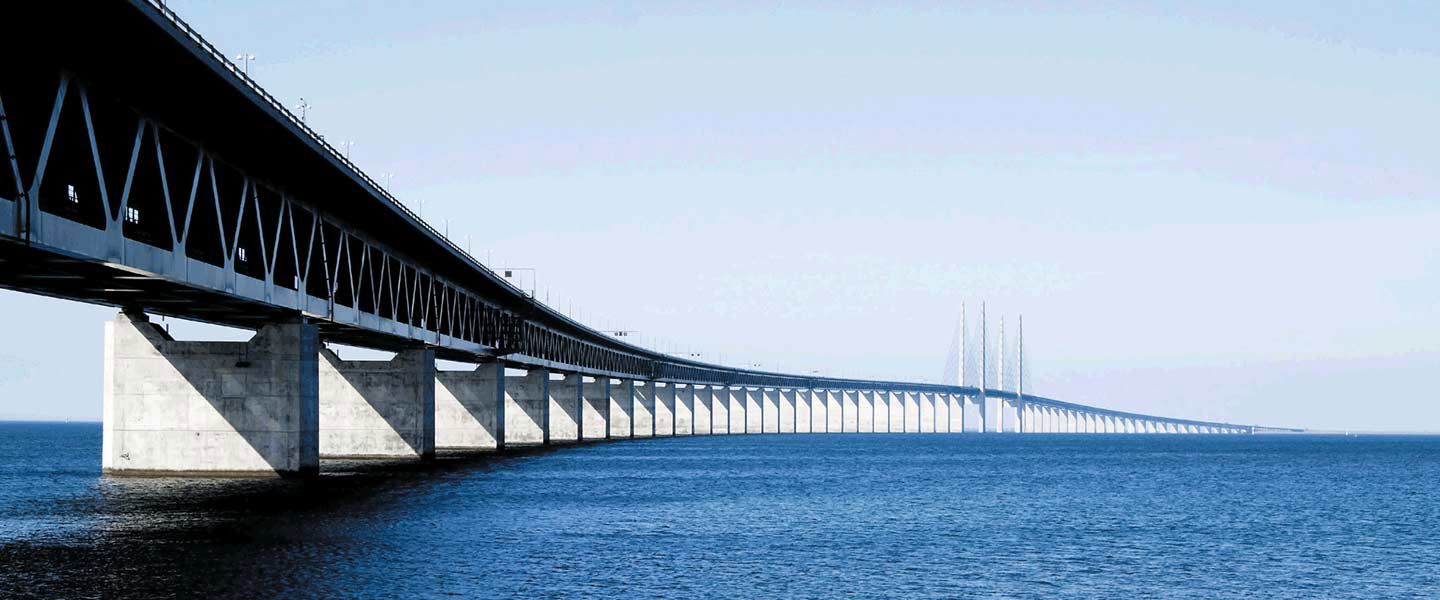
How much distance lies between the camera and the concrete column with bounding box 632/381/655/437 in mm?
185000

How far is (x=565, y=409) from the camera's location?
14312cm

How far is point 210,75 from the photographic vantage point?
3759 centimetres

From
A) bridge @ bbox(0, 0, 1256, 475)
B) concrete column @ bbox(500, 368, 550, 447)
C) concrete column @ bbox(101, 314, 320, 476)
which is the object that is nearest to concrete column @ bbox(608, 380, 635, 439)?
concrete column @ bbox(500, 368, 550, 447)

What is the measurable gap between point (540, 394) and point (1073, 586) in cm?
9501

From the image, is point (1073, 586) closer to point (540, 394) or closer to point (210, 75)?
point (210, 75)

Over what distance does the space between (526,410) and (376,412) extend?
3991cm

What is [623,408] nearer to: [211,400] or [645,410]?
[645,410]

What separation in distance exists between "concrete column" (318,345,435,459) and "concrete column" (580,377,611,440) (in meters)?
74.9

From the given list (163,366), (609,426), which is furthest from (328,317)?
(609,426)

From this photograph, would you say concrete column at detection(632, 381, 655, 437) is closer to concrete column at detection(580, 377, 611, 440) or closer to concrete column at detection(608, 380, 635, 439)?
concrete column at detection(608, 380, 635, 439)

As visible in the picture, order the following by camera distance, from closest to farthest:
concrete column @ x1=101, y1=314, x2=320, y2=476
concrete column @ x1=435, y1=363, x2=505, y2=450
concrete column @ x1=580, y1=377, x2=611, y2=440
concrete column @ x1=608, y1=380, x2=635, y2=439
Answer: concrete column @ x1=101, y1=314, x2=320, y2=476 < concrete column @ x1=435, y1=363, x2=505, y2=450 < concrete column @ x1=580, y1=377, x2=611, y2=440 < concrete column @ x1=608, y1=380, x2=635, y2=439

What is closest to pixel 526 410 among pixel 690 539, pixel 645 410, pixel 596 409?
pixel 596 409

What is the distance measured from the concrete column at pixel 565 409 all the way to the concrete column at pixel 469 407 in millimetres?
35064

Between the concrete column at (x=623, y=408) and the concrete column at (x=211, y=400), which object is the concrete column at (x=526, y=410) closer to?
the concrete column at (x=623, y=408)
